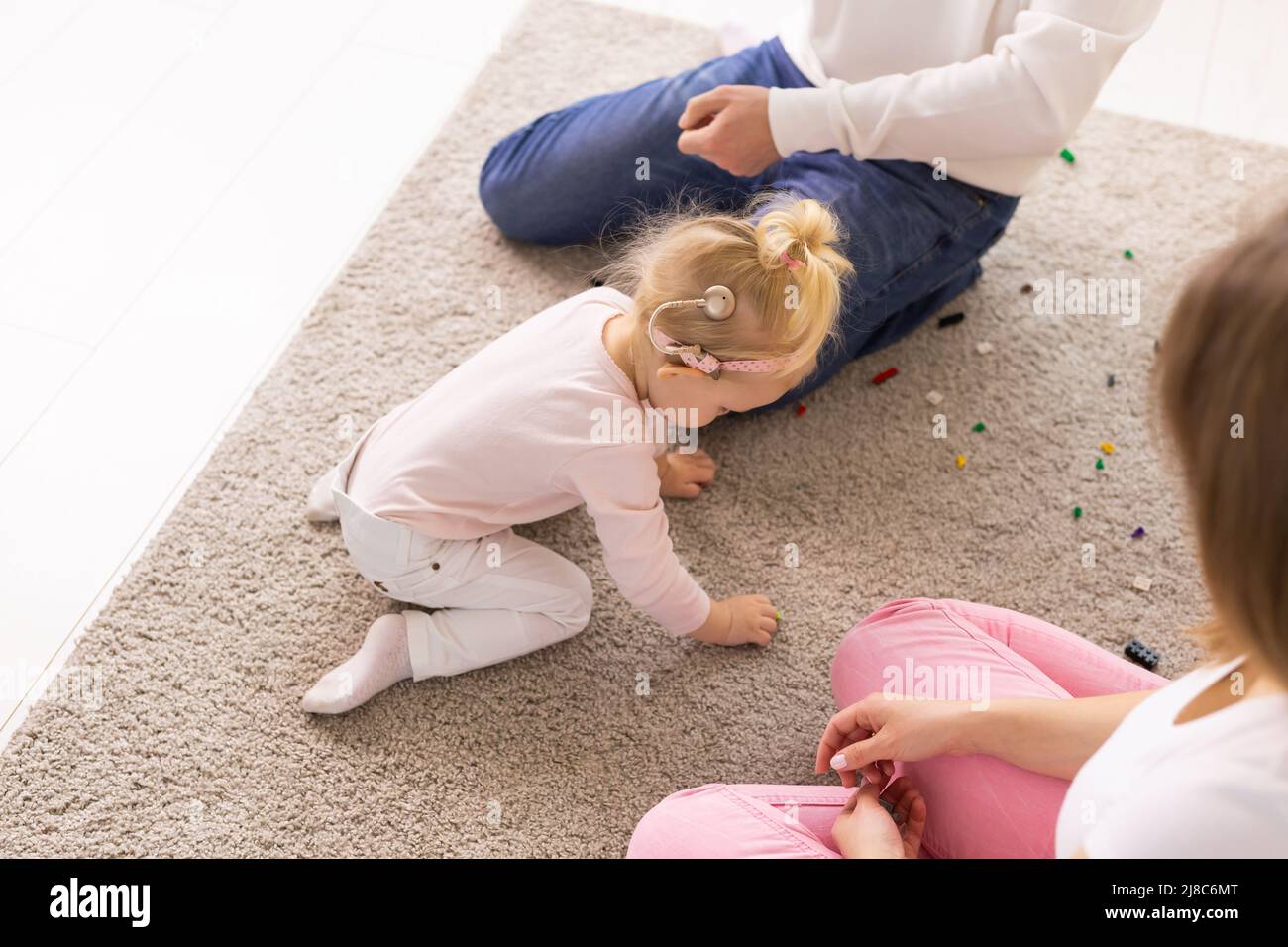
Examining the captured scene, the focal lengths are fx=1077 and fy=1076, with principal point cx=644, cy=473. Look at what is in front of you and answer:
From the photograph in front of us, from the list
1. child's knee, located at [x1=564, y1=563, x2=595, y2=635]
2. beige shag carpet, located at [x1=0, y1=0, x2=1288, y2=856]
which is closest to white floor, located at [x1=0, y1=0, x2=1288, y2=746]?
beige shag carpet, located at [x1=0, y1=0, x2=1288, y2=856]

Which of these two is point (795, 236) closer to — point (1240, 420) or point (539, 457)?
point (539, 457)

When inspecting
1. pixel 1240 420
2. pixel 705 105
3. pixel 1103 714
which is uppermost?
pixel 1240 420

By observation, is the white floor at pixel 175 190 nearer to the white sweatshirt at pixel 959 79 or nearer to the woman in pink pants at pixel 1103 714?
the white sweatshirt at pixel 959 79

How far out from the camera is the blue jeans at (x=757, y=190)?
4.25 ft

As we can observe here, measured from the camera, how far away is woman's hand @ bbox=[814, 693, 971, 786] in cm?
89

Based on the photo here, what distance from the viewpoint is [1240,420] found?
0.49 metres

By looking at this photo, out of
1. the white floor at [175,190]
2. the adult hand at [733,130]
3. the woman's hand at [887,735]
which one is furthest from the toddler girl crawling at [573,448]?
the white floor at [175,190]

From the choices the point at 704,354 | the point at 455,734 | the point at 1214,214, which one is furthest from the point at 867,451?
the point at 1214,214

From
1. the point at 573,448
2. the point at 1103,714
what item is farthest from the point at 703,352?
the point at 1103,714

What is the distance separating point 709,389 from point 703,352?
5 centimetres

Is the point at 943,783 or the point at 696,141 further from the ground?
the point at 696,141

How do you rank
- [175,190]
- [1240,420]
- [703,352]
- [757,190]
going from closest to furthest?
[1240,420] → [703,352] → [757,190] → [175,190]

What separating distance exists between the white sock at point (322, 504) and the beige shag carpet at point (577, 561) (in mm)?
17
